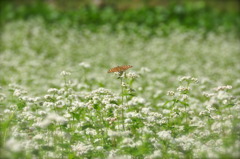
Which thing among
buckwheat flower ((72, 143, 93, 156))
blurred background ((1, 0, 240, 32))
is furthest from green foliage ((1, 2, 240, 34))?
Answer: buckwheat flower ((72, 143, 93, 156))

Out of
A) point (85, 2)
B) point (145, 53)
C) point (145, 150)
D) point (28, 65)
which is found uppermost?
point (85, 2)

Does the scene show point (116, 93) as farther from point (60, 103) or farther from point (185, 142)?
point (185, 142)

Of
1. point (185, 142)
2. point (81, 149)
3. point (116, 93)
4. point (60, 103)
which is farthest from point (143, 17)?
point (81, 149)

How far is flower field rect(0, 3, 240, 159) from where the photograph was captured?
426cm

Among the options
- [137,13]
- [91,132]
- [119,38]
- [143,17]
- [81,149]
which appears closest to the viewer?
[81,149]

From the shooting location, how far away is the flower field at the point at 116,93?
4258 millimetres

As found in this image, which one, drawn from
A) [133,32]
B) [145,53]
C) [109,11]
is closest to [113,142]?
[145,53]

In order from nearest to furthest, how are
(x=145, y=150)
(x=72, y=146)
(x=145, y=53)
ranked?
(x=145, y=150), (x=72, y=146), (x=145, y=53)

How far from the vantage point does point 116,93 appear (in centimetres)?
630

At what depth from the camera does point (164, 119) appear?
490 centimetres

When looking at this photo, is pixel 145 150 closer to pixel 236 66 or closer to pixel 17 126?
pixel 17 126

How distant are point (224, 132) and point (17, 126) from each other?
96.2 inches

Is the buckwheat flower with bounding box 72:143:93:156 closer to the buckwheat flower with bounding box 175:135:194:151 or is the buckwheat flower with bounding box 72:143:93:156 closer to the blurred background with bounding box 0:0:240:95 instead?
the buckwheat flower with bounding box 175:135:194:151

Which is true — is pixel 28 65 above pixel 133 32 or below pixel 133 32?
below
